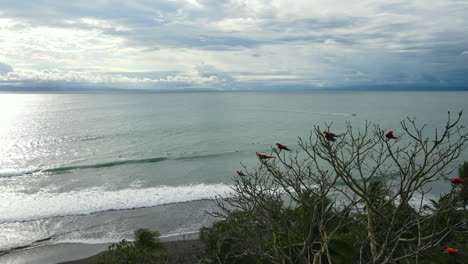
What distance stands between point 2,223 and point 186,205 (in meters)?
9.83

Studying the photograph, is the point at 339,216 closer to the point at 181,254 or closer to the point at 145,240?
the point at 145,240

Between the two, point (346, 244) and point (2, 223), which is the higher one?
point (346, 244)

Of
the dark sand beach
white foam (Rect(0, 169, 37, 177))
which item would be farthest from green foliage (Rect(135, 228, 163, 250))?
white foam (Rect(0, 169, 37, 177))

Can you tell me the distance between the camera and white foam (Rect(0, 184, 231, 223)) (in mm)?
18922

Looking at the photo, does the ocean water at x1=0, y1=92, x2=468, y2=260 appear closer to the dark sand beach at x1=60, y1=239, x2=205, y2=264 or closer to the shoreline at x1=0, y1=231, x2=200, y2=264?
the shoreline at x1=0, y1=231, x2=200, y2=264

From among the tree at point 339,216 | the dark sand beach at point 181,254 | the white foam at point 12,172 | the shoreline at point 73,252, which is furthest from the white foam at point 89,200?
the tree at point 339,216

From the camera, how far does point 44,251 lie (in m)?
14.3

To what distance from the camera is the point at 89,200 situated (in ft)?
68.5

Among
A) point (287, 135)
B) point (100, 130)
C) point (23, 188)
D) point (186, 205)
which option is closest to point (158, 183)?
point (186, 205)

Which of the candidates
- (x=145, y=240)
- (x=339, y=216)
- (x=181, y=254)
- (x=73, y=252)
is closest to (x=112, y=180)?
(x=73, y=252)

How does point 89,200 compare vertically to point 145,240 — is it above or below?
below

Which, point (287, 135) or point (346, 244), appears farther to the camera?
point (287, 135)

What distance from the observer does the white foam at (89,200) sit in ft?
62.1

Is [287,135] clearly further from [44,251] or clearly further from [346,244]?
[346,244]
